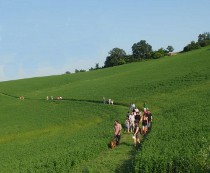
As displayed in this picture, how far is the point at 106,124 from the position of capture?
45.5m

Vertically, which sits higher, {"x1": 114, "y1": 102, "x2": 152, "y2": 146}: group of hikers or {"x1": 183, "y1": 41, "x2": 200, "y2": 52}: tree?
{"x1": 183, "y1": 41, "x2": 200, "y2": 52}: tree

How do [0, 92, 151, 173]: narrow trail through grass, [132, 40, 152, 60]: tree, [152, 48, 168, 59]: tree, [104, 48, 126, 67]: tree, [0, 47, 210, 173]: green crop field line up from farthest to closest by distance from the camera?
1. [104, 48, 126, 67]: tree
2. [132, 40, 152, 60]: tree
3. [152, 48, 168, 59]: tree
4. [0, 92, 151, 173]: narrow trail through grass
5. [0, 47, 210, 173]: green crop field

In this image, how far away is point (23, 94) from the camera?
317 feet

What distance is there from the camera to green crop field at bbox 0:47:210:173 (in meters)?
22.9

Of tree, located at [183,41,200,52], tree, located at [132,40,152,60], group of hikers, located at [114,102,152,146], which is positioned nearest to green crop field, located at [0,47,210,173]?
group of hikers, located at [114,102,152,146]

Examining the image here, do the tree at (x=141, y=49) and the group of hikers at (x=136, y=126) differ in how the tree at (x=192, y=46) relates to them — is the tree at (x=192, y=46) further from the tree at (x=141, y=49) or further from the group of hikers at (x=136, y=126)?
the group of hikers at (x=136, y=126)

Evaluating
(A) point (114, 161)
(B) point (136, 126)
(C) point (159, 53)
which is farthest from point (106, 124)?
(C) point (159, 53)

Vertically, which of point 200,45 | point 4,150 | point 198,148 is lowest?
point 4,150

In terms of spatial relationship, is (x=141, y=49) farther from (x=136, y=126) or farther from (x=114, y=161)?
(x=114, y=161)

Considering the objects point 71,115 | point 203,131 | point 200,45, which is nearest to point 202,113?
point 203,131

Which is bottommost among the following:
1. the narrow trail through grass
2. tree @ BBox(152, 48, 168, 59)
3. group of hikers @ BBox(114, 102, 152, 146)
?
the narrow trail through grass

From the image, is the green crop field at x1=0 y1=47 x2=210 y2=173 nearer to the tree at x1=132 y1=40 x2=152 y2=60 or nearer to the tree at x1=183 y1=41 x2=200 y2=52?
the tree at x1=183 y1=41 x2=200 y2=52

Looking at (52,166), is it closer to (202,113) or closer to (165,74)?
(202,113)

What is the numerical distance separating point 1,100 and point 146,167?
236ft
